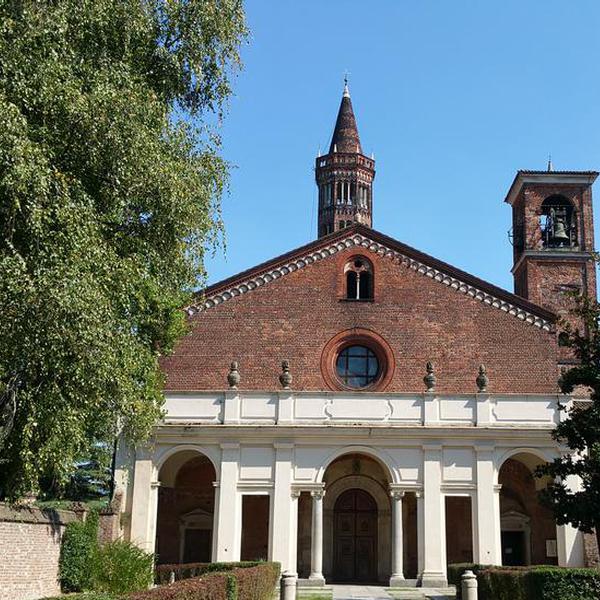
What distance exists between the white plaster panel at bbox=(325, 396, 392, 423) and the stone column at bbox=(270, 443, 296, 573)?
5.83ft

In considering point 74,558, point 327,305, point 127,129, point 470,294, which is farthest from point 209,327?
point 127,129

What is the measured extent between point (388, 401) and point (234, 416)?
16.1 ft

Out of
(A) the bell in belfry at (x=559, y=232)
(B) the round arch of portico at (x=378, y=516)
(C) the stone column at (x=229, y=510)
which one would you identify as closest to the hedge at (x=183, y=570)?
(C) the stone column at (x=229, y=510)

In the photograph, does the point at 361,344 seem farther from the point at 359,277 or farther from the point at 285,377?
the point at 285,377

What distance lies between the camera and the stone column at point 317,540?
25.4 metres

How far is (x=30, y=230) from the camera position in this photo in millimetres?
14008

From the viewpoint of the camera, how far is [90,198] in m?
15.2

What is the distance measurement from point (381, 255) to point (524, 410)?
779 cm

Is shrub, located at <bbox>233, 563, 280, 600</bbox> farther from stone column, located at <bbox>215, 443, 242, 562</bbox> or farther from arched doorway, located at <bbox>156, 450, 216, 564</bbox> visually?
arched doorway, located at <bbox>156, 450, 216, 564</bbox>

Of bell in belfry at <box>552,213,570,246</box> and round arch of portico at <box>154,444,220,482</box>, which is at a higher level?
bell in belfry at <box>552,213,570,246</box>

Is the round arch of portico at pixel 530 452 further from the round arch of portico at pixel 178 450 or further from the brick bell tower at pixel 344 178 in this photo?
the brick bell tower at pixel 344 178

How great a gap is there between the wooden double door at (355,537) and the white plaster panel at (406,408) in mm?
3573

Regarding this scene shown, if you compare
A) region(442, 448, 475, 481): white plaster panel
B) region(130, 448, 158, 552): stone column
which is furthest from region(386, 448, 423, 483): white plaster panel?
region(130, 448, 158, 552): stone column

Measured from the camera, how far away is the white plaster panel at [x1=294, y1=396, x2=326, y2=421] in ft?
89.6
